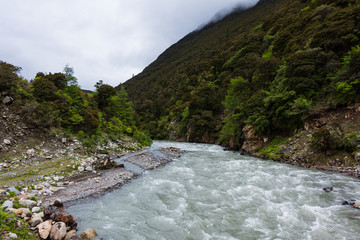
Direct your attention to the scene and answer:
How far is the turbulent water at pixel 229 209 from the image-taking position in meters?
6.00

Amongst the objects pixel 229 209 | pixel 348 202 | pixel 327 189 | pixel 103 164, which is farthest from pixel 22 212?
pixel 327 189

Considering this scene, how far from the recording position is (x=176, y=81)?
9131cm

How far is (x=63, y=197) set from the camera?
827 centimetres

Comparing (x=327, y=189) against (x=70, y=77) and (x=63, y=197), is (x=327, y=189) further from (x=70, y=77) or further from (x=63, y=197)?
(x=70, y=77)

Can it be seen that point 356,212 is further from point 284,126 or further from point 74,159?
point 74,159

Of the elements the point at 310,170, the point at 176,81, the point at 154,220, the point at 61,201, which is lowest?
the point at 310,170

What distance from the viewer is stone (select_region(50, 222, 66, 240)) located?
4902 millimetres

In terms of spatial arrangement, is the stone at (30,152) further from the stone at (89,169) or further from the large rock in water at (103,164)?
the large rock in water at (103,164)

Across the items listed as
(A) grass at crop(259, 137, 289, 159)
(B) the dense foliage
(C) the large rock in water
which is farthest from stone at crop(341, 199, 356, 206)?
(B) the dense foliage

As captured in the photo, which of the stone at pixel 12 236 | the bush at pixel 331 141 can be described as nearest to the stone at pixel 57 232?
the stone at pixel 12 236

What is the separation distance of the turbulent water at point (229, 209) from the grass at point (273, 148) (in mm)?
5137

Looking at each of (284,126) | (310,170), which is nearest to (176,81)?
(284,126)

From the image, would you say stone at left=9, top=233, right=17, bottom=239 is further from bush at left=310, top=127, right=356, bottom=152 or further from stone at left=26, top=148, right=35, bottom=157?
bush at left=310, top=127, right=356, bottom=152

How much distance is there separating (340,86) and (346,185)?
8622 mm
